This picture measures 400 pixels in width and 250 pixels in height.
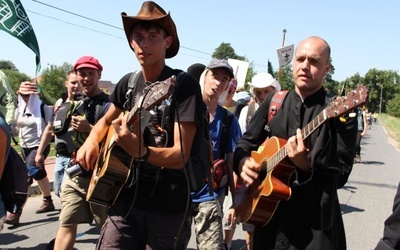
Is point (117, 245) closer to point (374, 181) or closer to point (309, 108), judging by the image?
point (309, 108)

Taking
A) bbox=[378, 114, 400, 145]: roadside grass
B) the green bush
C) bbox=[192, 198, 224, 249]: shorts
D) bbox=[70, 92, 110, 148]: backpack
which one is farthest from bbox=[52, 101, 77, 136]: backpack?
the green bush

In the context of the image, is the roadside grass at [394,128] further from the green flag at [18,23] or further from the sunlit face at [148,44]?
the sunlit face at [148,44]

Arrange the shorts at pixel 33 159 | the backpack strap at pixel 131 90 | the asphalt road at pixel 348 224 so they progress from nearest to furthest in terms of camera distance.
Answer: the backpack strap at pixel 131 90
the asphalt road at pixel 348 224
the shorts at pixel 33 159

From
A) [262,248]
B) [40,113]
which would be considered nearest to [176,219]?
[262,248]

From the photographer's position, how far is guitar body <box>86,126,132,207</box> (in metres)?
2.28

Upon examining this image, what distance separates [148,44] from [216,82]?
133 centimetres

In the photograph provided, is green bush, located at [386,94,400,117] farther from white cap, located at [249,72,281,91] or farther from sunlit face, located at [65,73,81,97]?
sunlit face, located at [65,73,81,97]

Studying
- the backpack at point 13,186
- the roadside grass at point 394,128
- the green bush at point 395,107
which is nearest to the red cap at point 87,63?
the backpack at point 13,186

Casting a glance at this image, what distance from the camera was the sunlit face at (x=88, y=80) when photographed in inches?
164

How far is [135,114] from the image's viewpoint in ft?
7.08

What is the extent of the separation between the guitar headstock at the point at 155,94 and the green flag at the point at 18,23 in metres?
5.70

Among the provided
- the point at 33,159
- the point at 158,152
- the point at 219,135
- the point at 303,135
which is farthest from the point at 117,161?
the point at 33,159

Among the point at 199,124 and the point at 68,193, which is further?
the point at 68,193

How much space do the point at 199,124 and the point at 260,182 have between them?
56 centimetres
